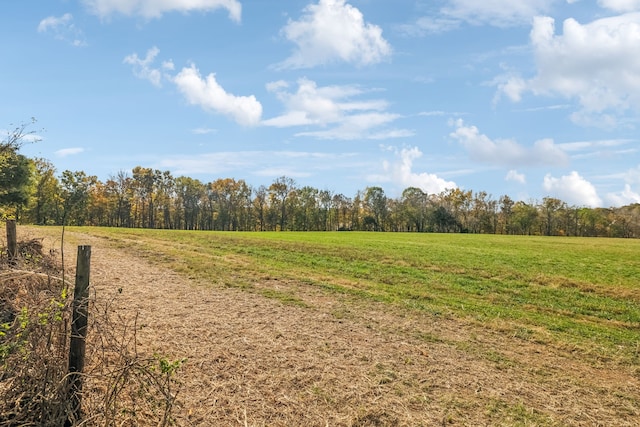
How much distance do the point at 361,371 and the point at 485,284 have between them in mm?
12882

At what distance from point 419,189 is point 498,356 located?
4219 inches

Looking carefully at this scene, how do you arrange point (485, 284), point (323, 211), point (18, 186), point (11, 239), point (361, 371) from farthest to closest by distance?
point (323, 211) < point (18, 186) < point (485, 284) < point (11, 239) < point (361, 371)

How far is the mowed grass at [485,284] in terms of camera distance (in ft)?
38.2

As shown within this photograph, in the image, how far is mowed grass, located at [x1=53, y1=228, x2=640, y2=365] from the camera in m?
11.6

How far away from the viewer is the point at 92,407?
5.18 m

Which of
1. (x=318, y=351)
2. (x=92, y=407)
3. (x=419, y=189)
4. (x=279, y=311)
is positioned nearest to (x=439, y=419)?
(x=318, y=351)

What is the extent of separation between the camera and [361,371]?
7316mm

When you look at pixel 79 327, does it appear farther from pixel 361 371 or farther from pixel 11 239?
pixel 11 239

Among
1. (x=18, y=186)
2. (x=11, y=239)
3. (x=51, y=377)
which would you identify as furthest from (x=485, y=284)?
(x=18, y=186)

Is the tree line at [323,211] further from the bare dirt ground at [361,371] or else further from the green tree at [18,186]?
the bare dirt ground at [361,371]

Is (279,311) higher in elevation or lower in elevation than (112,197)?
lower

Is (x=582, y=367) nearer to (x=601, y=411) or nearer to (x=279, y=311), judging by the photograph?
(x=601, y=411)

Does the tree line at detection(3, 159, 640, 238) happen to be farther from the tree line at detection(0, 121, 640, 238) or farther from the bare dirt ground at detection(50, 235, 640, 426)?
the bare dirt ground at detection(50, 235, 640, 426)

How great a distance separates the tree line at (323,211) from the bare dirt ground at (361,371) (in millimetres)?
→ 86867
